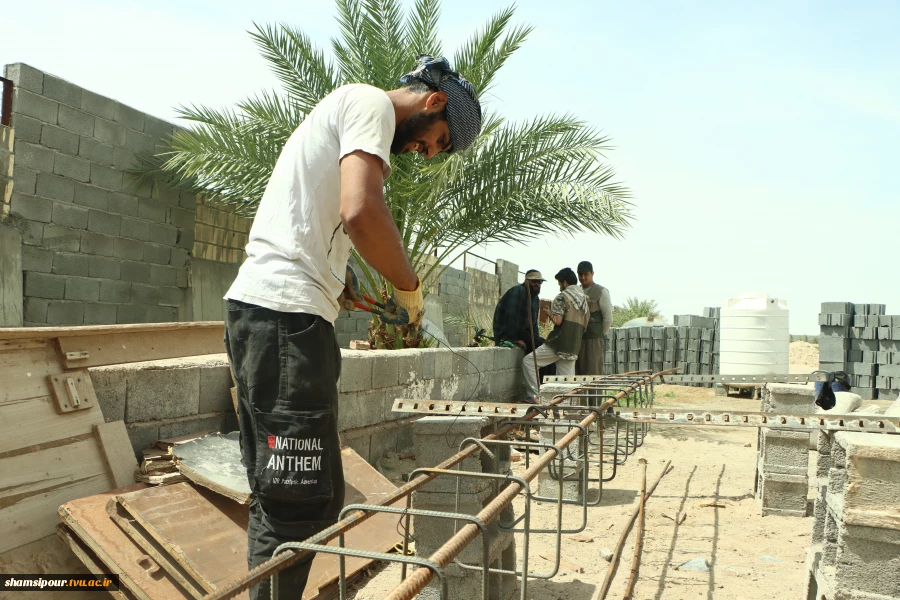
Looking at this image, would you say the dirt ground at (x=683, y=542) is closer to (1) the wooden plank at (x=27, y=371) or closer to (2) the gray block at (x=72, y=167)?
(1) the wooden plank at (x=27, y=371)

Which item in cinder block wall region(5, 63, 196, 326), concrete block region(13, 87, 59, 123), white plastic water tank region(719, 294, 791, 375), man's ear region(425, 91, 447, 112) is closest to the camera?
man's ear region(425, 91, 447, 112)

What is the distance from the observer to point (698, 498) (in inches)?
221

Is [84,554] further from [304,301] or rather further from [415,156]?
[415,156]

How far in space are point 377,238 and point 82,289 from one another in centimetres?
604

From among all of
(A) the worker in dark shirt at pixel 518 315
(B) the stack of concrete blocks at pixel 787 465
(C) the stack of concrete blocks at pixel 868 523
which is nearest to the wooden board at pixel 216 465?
(C) the stack of concrete blocks at pixel 868 523

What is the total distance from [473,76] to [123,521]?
19.9ft

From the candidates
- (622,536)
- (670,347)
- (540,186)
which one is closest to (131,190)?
(540,186)

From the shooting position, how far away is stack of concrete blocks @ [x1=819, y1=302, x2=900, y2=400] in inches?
581

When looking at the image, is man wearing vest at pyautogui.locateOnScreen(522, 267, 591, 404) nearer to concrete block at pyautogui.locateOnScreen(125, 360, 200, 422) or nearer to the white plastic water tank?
concrete block at pyautogui.locateOnScreen(125, 360, 200, 422)

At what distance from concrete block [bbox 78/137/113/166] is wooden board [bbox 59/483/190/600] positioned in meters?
4.92

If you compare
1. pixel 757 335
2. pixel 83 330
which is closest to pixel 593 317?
pixel 83 330

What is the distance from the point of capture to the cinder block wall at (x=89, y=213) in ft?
20.8

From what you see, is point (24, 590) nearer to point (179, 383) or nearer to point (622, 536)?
point (179, 383)

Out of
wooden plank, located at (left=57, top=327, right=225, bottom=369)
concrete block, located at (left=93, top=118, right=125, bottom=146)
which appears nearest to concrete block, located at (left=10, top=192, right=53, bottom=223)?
concrete block, located at (left=93, top=118, right=125, bottom=146)
